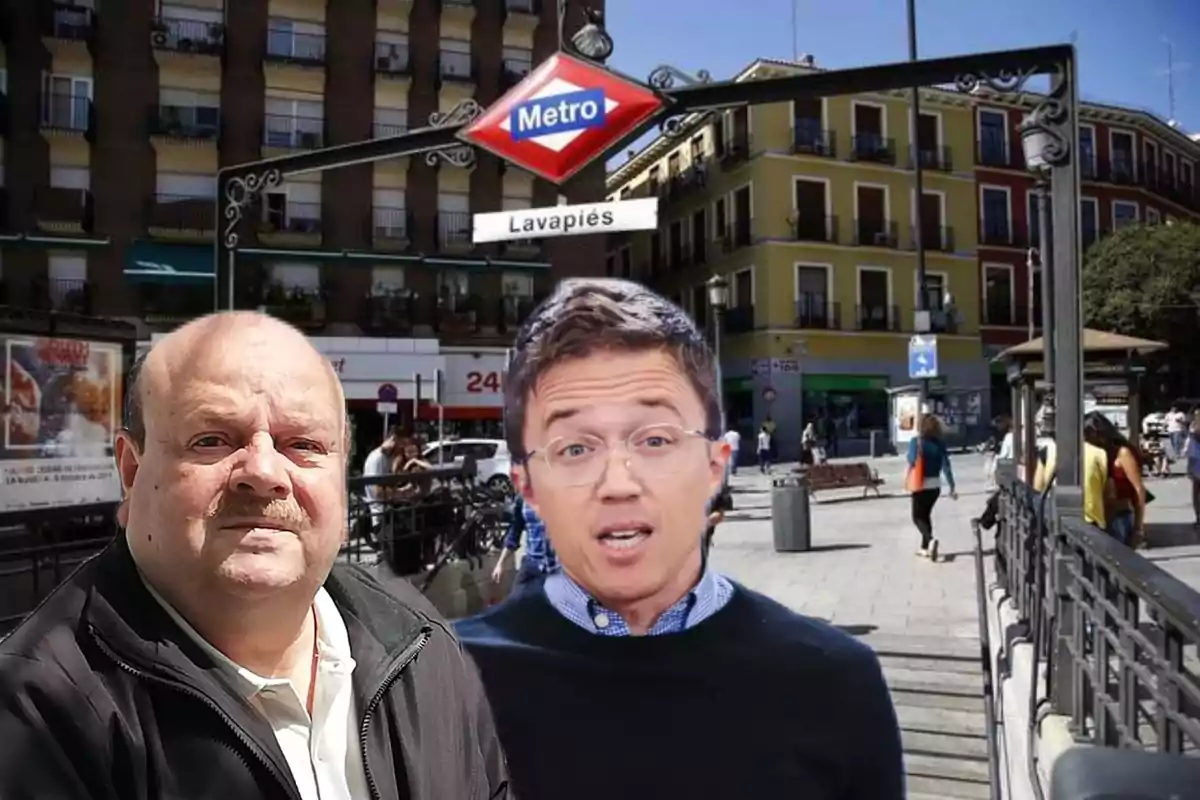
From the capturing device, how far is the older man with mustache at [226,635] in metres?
0.98

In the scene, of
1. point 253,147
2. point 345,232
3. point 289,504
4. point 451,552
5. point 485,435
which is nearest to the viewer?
point 289,504

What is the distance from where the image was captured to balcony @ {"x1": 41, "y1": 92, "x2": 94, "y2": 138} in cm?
1858

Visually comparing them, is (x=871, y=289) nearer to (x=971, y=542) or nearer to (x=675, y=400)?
(x=675, y=400)

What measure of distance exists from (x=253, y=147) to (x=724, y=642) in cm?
2051

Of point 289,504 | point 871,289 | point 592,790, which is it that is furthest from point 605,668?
point 871,289

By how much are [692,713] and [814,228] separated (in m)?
2.08

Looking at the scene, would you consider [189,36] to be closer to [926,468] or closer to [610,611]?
[926,468]

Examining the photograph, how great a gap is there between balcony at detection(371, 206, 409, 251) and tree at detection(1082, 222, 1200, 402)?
17.8 meters

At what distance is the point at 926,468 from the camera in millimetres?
7789

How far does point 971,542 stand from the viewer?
9367 mm

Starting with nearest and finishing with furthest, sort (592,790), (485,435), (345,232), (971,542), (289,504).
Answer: (289,504)
(592,790)
(485,435)
(971,542)
(345,232)

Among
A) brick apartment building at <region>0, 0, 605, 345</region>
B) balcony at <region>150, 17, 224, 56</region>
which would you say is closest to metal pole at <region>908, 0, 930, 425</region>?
brick apartment building at <region>0, 0, 605, 345</region>

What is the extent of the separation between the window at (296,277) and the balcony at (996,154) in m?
9.78

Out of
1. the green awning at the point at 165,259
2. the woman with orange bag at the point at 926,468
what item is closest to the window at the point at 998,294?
the woman with orange bag at the point at 926,468
